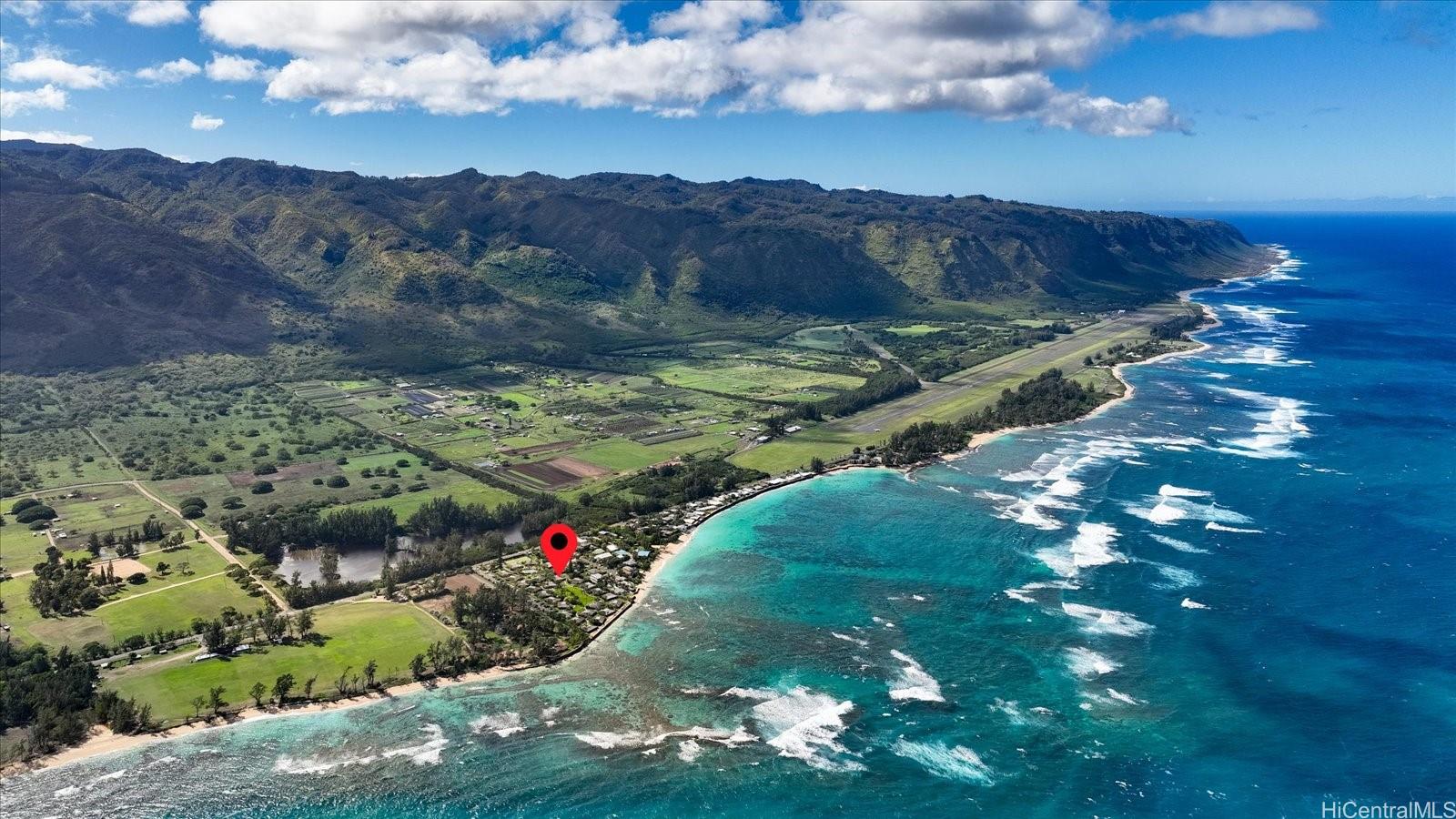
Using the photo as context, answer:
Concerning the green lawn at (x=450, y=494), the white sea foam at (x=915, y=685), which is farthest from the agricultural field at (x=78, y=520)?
the white sea foam at (x=915, y=685)

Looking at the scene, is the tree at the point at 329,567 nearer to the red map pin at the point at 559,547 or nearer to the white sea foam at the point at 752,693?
the red map pin at the point at 559,547

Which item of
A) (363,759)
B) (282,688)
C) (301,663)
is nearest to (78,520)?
(301,663)

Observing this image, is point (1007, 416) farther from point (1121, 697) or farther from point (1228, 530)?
point (1121, 697)

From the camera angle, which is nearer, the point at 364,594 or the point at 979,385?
the point at 364,594

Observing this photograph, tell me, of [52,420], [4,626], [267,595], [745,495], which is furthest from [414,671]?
[52,420]

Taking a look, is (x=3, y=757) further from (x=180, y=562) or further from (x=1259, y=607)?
(x=1259, y=607)

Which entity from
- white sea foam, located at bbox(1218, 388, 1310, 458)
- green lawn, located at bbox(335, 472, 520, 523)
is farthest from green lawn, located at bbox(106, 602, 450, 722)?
white sea foam, located at bbox(1218, 388, 1310, 458)
